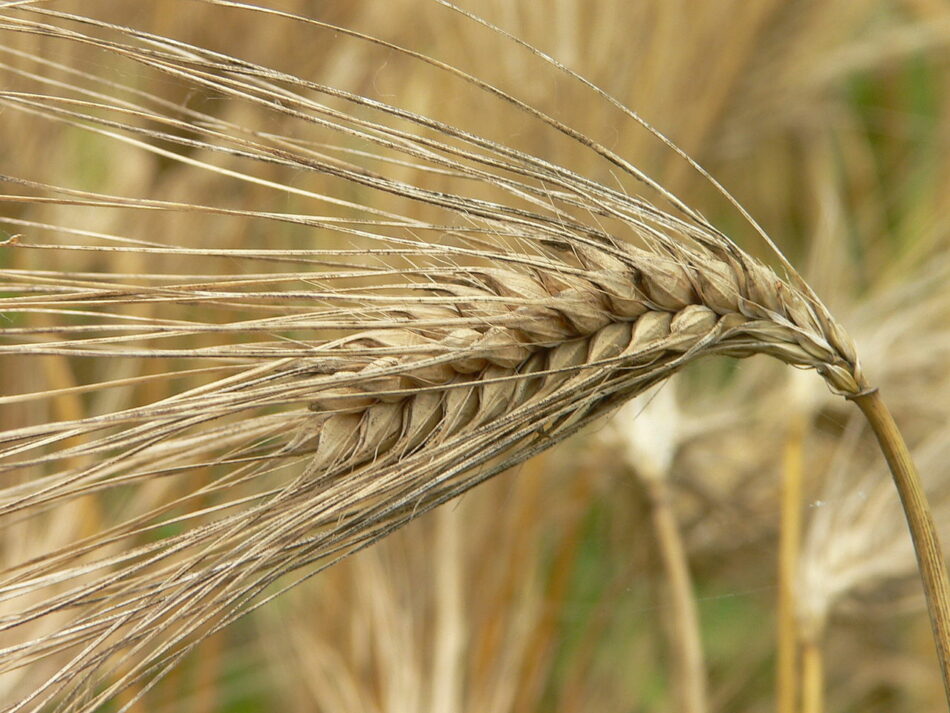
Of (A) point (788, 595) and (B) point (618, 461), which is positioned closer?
(A) point (788, 595)

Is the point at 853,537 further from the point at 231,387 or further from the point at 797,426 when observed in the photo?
the point at 231,387

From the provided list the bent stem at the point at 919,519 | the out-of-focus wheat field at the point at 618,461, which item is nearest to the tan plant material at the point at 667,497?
the out-of-focus wheat field at the point at 618,461

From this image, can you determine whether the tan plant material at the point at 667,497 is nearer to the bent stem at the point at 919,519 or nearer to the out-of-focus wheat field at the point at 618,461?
the out-of-focus wheat field at the point at 618,461

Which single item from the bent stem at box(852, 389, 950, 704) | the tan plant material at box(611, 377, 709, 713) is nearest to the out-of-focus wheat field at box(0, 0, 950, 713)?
the tan plant material at box(611, 377, 709, 713)

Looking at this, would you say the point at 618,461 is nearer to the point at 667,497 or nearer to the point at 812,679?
the point at 667,497

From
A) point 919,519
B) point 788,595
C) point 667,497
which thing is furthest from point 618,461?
point 919,519

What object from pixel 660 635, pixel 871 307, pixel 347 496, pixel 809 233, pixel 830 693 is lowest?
pixel 830 693

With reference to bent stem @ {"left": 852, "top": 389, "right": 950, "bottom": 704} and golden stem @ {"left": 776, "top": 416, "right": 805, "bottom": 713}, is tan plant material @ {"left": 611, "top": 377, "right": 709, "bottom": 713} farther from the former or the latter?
bent stem @ {"left": 852, "top": 389, "right": 950, "bottom": 704}

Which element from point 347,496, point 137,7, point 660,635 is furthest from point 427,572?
point 137,7
